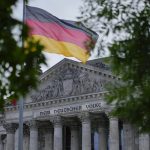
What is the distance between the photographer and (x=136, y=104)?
52.9ft

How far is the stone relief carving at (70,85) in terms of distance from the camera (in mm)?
49344

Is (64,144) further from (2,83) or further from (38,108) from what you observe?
(2,83)

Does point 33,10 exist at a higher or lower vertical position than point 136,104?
higher

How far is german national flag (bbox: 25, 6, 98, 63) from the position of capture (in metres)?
36.4

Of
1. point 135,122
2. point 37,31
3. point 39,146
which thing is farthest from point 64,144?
point 135,122

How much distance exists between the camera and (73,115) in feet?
168

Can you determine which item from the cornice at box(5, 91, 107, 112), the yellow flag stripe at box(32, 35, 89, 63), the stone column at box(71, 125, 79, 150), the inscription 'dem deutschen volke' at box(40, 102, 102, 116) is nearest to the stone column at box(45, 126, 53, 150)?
the stone column at box(71, 125, 79, 150)

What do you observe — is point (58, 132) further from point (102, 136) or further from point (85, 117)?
point (102, 136)

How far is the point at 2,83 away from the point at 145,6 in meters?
6.95

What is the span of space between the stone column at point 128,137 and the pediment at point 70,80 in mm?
4841

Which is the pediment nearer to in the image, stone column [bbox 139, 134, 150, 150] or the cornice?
the cornice

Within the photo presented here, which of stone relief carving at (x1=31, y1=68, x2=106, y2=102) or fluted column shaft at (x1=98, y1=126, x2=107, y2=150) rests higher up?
stone relief carving at (x1=31, y1=68, x2=106, y2=102)

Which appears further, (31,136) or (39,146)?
(39,146)

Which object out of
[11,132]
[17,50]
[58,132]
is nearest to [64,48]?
[58,132]
